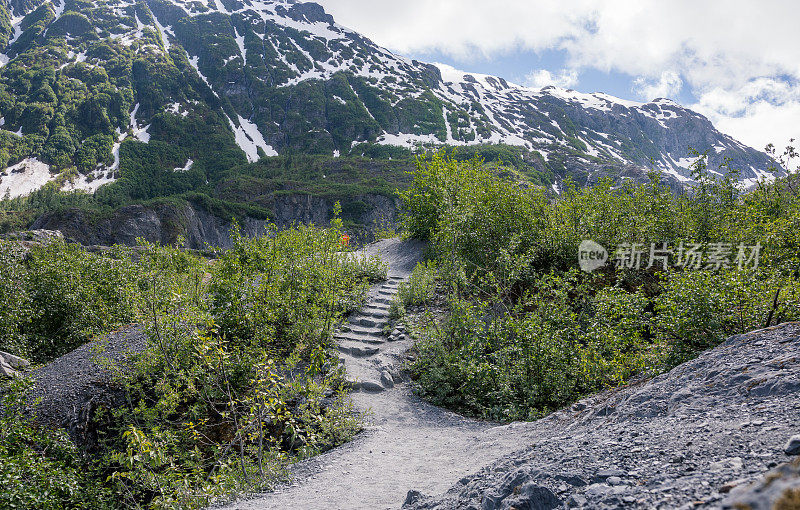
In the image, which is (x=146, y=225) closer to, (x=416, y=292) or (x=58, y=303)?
(x=58, y=303)

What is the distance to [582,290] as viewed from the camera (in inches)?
363

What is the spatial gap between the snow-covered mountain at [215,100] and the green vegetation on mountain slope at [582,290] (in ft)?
349

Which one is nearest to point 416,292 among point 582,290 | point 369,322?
point 369,322

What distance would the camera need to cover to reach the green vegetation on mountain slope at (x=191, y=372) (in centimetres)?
601

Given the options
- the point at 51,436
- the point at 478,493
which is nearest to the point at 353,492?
the point at 478,493

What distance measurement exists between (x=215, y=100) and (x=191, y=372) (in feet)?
556

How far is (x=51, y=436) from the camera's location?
755cm

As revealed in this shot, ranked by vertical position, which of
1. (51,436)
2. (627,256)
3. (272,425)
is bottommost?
(51,436)

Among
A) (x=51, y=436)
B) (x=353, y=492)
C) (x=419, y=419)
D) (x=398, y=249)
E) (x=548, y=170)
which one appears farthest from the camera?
(x=548, y=170)

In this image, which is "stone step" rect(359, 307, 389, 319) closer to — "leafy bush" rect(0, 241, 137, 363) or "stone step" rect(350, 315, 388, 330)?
"stone step" rect(350, 315, 388, 330)

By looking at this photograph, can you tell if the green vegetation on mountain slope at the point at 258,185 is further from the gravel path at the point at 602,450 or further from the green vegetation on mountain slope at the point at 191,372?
the gravel path at the point at 602,450

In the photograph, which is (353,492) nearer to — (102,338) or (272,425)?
(272,425)

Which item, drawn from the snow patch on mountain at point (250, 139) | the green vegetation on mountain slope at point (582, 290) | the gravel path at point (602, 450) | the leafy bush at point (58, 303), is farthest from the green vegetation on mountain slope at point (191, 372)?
the snow patch on mountain at point (250, 139)

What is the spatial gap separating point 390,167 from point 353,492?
11101 cm
